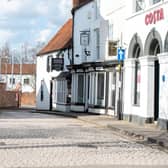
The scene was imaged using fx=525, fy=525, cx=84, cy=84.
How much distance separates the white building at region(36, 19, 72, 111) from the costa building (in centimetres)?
1715

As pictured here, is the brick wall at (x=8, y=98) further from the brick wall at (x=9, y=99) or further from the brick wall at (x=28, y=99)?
the brick wall at (x=28, y=99)

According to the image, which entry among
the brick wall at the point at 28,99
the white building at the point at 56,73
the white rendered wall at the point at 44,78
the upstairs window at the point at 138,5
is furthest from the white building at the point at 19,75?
the upstairs window at the point at 138,5

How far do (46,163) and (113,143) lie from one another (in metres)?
5.60

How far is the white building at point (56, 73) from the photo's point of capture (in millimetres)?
46000

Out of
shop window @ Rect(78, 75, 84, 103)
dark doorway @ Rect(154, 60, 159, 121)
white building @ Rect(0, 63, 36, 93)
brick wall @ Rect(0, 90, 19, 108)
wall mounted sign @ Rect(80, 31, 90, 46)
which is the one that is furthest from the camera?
white building @ Rect(0, 63, 36, 93)

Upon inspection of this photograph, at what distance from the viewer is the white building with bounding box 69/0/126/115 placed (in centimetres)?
3362

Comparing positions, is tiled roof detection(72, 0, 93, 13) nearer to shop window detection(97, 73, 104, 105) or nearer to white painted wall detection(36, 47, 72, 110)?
shop window detection(97, 73, 104, 105)

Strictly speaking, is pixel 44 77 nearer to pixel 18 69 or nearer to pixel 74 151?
pixel 74 151

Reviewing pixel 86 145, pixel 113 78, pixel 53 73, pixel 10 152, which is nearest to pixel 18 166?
pixel 10 152

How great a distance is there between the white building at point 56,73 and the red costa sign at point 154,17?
20111mm

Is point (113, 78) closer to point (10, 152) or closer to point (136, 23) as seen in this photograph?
point (136, 23)

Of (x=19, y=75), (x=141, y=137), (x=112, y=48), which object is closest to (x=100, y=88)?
(x=112, y=48)

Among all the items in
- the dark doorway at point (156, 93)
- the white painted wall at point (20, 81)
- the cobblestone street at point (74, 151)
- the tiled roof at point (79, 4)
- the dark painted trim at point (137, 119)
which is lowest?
the cobblestone street at point (74, 151)

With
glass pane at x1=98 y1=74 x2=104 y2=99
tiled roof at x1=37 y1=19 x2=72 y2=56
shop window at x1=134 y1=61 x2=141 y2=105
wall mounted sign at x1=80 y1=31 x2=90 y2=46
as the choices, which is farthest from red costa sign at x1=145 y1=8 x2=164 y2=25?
tiled roof at x1=37 y1=19 x2=72 y2=56
